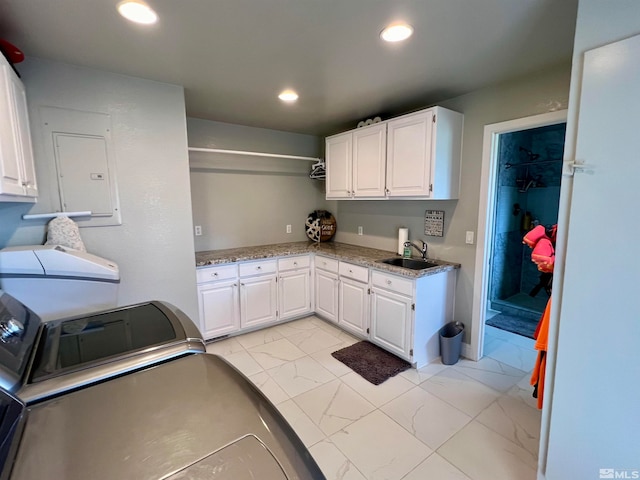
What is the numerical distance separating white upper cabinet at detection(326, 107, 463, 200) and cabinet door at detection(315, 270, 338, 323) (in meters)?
0.99

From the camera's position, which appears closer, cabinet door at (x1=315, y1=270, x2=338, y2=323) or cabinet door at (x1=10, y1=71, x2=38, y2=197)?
cabinet door at (x1=10, y1=71, x2=38, y2=197)

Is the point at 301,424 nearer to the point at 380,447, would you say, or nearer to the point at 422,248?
the point at 380,447

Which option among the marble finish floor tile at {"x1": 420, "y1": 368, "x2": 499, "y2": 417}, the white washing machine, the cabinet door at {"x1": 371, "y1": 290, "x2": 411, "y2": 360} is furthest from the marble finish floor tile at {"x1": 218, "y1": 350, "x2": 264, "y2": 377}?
the marble finish floor tile at {"x1": 420, "y1": 368, "x2": 499, "y2": 417}

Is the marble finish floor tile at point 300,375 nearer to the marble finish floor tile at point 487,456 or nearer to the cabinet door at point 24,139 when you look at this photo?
the marble finish floor tile at point 487,456

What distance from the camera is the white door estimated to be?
1.16 metres

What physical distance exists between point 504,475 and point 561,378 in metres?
0.68

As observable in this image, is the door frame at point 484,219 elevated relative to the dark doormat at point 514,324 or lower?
elevated

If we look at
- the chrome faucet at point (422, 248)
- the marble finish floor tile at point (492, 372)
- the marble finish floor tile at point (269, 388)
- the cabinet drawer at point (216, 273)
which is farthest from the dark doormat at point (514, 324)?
the cabinet drawer at point (216, 273)

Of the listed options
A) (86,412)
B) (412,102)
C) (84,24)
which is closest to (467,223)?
(412,102)

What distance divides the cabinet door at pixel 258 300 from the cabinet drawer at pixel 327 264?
558 mm

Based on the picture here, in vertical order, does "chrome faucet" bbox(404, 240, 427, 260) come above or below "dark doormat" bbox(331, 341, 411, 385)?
above

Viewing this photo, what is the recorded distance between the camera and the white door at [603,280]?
1162 millimetres

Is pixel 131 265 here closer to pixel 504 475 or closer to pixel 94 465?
pixel 94 465

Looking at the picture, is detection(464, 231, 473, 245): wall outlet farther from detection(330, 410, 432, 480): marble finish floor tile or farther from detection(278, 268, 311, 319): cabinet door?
detection(278, 268, 311, 319): cabinet door
